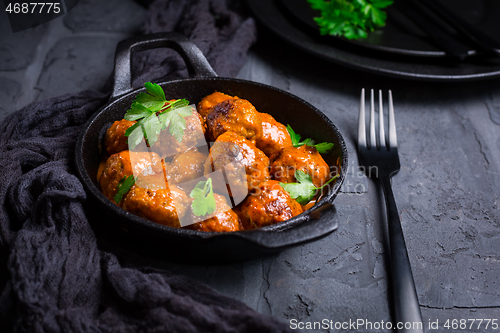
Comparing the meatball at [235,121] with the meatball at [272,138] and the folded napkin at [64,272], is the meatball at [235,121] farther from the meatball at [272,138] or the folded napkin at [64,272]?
the folded napkin at [64,272]

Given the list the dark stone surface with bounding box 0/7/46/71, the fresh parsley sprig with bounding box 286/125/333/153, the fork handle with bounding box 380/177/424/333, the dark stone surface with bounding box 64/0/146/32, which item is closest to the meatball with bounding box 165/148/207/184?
the fresh parsley sprig with bounding box 286/125/333/153

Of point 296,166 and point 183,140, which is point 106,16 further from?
point 296,166

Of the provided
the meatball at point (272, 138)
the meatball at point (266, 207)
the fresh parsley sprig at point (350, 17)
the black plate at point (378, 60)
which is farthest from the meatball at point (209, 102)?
the fresh parsley sprig at point (350, 17)

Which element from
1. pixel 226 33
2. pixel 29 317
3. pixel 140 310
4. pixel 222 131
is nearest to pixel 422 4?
pixel 226 33

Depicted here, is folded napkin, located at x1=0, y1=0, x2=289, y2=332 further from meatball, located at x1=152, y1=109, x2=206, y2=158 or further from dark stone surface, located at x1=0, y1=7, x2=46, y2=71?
dark stone surface, located at x1=0, y1=7, x2=46, y2=71

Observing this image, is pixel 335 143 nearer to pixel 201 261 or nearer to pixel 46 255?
pixel 201 261

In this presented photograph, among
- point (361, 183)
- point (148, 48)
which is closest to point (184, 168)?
point (148, 48)
